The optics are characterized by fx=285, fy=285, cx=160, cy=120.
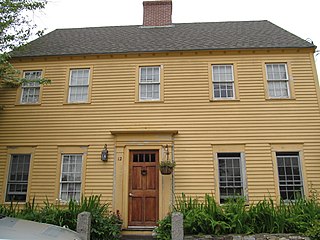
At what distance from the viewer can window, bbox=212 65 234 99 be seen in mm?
10117

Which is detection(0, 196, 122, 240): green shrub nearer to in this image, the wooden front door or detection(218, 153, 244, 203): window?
the wooden front door

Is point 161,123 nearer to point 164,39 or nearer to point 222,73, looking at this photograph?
point 222,73

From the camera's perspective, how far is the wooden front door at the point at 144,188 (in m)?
9.02

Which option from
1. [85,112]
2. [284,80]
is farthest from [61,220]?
[284,80]

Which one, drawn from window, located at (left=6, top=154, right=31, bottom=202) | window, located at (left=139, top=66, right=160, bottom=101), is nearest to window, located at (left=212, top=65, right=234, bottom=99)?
window, located at (left=139, top=66, right=160, bottom=101)

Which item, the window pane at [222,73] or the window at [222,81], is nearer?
the window at [222,81]

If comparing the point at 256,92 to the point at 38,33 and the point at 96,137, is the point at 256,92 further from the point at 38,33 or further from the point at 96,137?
the point at 38,33

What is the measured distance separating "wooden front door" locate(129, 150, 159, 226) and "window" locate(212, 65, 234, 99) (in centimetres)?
307

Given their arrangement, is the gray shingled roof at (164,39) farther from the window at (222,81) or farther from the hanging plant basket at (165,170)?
the hanging plant basket at (165,170)

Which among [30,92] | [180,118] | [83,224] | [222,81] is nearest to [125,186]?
[83,224]

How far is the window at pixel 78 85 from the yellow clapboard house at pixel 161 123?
1.5 inches

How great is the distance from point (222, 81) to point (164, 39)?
319 cm

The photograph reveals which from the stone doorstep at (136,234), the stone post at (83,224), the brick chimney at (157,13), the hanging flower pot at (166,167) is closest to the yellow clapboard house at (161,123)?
the stone doorstep at (136,234)

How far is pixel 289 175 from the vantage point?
A: 9.27 meters
